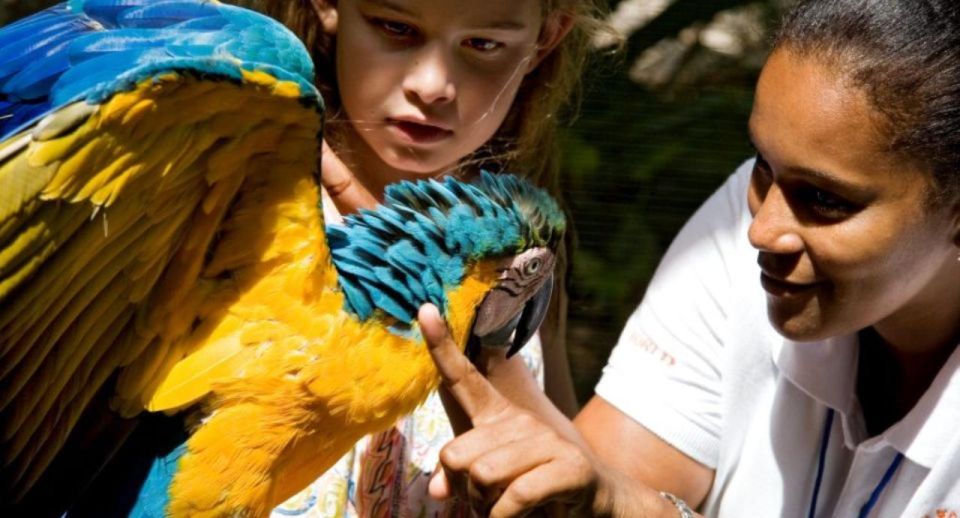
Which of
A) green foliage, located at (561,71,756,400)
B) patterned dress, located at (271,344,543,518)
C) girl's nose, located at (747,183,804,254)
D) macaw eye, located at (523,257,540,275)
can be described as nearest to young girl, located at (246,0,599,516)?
patterned dress, located at (271,344,543,518)

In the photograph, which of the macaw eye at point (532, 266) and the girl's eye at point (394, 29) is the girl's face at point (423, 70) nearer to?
the girl's eye at point (394, 29)

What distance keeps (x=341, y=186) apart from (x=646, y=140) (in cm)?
111

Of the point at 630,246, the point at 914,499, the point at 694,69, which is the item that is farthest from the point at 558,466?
the point at 694,69

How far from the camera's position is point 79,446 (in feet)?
4.11

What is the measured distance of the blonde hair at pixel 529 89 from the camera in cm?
160

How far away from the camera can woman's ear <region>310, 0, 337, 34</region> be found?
5.15ft

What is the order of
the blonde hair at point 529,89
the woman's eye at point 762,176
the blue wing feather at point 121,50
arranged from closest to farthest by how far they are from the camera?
1. the blue wing feather at point 121,50
2. the woman's eye at point 762,176
3. the blonde hair at point 529,89

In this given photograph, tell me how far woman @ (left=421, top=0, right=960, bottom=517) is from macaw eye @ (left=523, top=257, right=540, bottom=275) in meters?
0.14

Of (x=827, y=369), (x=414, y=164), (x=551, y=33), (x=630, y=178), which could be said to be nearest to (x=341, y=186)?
(x=414, y=164)

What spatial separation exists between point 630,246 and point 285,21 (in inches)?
41.0

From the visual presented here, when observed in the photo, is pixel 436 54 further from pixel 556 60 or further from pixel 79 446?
pixel 79 446

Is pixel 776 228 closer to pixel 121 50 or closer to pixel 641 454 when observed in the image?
pixel 641 454

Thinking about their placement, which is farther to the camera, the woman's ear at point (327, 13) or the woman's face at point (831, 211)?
the woman's ear at point (327, 13)

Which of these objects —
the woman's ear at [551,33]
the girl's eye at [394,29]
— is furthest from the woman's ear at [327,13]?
the woman's ear at [551,33]
